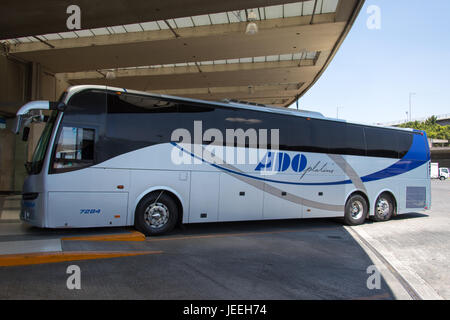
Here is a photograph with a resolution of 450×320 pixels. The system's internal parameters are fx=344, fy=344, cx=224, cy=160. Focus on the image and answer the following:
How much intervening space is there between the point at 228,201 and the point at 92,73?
45.8 ft

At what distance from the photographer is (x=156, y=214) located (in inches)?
310

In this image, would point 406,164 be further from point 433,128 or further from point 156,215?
point 433,128

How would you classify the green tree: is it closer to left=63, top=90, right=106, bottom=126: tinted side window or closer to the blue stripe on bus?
the blue stripe on bus

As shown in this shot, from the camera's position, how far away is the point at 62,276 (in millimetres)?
4797

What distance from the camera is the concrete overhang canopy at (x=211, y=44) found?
1212cm

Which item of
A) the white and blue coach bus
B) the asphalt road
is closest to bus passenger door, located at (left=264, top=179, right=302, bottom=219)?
the white and blue coach bus

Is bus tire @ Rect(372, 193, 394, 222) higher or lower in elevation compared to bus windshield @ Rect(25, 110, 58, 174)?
lower

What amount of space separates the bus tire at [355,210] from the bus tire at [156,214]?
5.75 metres

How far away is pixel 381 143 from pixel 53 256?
1011 centimetres

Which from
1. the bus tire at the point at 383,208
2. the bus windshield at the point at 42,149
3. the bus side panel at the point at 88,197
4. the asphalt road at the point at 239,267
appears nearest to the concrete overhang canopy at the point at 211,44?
the bus windshield at the point at 42,149

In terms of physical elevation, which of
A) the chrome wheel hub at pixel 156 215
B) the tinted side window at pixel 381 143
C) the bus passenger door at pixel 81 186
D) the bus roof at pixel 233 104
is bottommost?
the chrome wheel hub at pixel 156 215

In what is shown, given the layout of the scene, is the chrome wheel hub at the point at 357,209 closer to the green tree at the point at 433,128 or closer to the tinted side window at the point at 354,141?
the tinted side window at the point at 354,141

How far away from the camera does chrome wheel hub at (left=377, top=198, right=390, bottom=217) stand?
11.6 meters

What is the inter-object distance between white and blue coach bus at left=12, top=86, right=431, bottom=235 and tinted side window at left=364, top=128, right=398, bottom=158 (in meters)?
0.03
